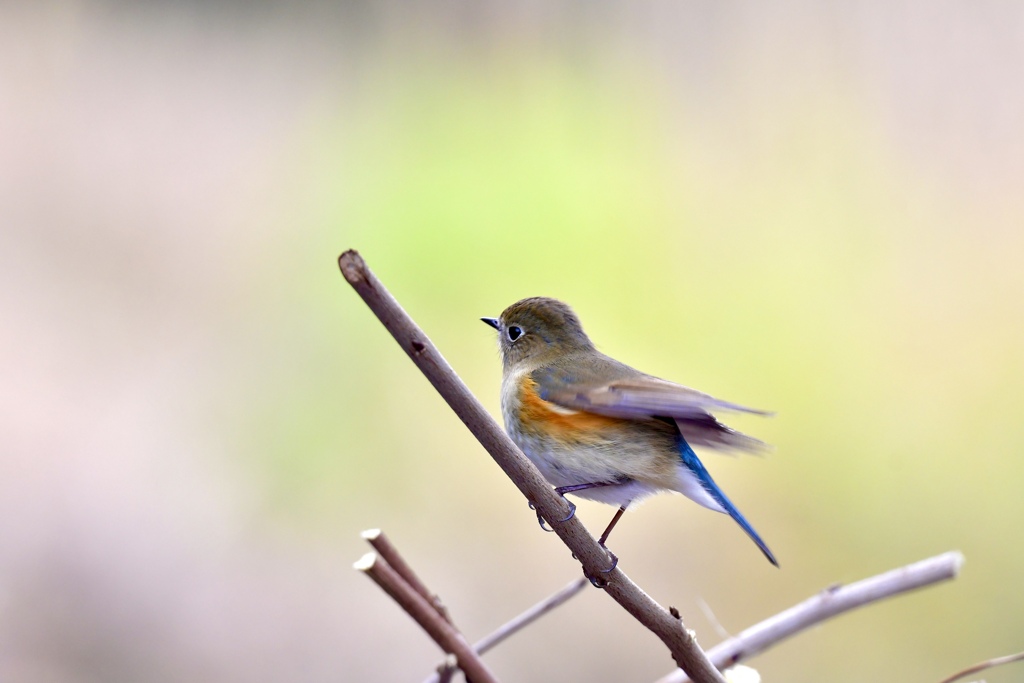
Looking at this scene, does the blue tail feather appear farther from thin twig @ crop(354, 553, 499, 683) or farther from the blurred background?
the blurred background

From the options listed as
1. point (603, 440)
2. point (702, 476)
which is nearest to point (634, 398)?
point (603, 440)

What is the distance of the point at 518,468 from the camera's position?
1.18 meters

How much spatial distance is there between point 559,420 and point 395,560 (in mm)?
498

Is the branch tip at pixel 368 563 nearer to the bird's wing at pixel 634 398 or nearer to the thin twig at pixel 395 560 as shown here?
the thin twig at pixel 395 560

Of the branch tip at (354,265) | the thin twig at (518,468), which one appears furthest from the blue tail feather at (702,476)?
the branch tip at (354,265)

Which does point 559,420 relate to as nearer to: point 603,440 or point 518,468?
point 603,440

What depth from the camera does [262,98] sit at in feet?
15.4

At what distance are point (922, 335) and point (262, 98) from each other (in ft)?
10.9

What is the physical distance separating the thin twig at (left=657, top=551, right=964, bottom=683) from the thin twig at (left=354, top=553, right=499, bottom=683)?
1.31ft

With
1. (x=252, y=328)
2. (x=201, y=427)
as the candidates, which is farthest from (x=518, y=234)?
(x=201, y=427)

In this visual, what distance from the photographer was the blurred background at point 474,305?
141 inches

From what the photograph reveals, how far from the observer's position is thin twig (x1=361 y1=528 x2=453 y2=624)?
1.29 meters

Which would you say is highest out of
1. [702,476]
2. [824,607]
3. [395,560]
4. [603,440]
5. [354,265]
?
[354,265]

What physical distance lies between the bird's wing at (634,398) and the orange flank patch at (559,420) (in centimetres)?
2
